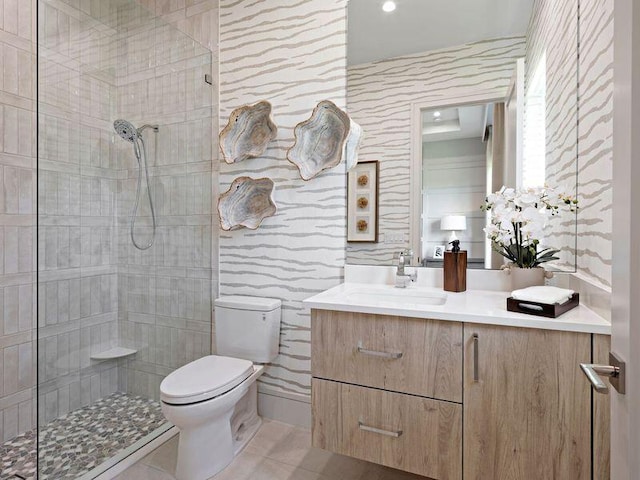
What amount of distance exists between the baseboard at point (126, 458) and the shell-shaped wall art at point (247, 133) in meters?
1.62

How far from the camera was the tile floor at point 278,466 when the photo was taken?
5.68 ft

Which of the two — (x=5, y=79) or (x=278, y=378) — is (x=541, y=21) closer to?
(x=278, y=378)

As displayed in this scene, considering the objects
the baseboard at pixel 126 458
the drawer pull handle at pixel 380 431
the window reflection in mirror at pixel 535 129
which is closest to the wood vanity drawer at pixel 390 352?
the drawer pull handle at pixel 380 431

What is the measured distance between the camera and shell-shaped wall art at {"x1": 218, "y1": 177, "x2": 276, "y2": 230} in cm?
226

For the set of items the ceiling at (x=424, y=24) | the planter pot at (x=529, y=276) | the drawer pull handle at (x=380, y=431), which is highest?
the ceiling at (x=424, y=24)

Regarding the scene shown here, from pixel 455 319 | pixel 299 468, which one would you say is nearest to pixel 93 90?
pixel 455 319

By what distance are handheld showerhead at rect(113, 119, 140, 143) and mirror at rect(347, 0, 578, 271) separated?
1.20m

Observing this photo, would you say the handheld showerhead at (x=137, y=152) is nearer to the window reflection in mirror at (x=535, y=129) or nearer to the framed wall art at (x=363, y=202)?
the framed wall art at (x=363, y=202)

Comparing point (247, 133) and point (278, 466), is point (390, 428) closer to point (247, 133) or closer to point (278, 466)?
point (278, 466)

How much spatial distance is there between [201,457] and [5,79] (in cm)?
216

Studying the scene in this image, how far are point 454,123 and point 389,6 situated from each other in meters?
0.74

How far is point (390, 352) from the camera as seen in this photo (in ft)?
4.64

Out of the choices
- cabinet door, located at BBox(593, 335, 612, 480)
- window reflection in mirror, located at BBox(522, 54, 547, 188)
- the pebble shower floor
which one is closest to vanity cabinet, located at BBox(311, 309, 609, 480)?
cabinet door, located at BBox(593, 335, 612, 480)

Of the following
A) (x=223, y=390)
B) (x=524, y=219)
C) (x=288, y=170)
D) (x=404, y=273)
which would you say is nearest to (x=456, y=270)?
(x=404, y=273)
